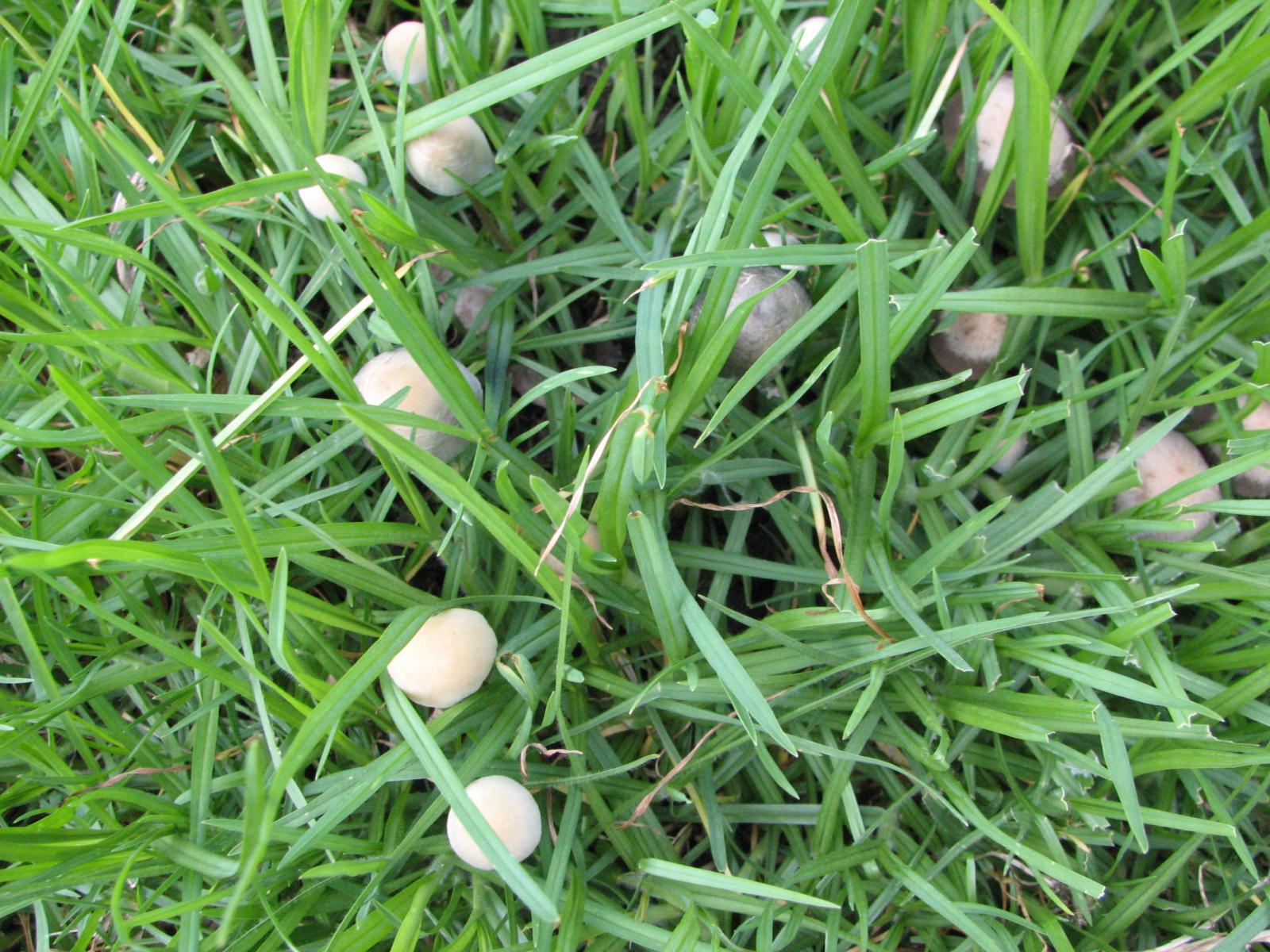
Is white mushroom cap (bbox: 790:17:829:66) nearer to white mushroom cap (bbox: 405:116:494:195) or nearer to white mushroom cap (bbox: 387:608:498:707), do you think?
white mushroom cap (bbox: 405:116:494:195)

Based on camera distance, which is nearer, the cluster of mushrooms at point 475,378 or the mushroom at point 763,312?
the cluster of mushrooms at point 475,378

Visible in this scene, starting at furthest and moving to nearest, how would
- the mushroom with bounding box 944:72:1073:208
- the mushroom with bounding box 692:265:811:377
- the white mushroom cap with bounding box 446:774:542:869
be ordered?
the mushroom with bounding box 944:72:1073:208 < the mushroom with bounding box 692:265:811:377 < the white mushroom cap with bounding box 446:774:542:869

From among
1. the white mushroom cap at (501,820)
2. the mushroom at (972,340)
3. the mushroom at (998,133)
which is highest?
the mushroom at (998,133)

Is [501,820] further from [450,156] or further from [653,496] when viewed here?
[450,156]

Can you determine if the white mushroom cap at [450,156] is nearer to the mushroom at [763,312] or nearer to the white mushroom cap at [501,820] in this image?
the mushroom at [763,312]

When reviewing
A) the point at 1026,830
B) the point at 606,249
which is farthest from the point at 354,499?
the point at 1026,830

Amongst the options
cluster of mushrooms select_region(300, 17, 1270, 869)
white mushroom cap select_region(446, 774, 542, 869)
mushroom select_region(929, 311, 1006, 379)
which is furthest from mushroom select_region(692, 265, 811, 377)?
white mushroom cap select_region(446, 774, 542, 869)

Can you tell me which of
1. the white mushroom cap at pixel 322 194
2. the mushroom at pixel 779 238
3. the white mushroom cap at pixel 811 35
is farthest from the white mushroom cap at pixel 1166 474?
the white mushroom cap at pixel 322 194

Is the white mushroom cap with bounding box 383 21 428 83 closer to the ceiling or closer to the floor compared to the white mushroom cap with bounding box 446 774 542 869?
closer to the ceiling
